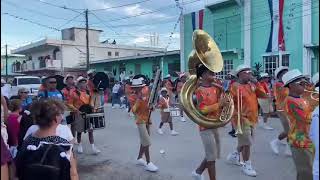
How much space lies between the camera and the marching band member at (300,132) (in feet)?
15.1

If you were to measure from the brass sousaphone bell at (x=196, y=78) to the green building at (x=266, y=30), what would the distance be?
10.4 meters

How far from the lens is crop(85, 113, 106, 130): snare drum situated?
335 inches

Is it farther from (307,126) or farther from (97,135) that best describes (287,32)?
(307,126)

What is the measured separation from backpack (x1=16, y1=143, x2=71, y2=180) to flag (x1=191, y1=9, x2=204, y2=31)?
69.2ft

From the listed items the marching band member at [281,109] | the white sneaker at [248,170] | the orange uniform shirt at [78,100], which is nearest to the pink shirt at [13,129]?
the orange uniform shirt at [78,100]

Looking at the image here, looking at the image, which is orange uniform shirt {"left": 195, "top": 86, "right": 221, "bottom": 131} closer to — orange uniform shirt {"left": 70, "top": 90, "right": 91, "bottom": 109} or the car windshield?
orange uniform shirt {"left": 70, "top": 90, "right": 91, "bottom": 109}

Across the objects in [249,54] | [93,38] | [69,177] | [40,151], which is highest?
[93,38]

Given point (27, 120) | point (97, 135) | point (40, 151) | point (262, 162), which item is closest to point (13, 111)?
point (27, 120)

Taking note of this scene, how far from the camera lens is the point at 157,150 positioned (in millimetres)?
8914

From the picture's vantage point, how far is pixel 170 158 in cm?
804

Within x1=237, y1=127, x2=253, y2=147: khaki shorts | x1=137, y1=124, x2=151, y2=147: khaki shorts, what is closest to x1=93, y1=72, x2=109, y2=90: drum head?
x1=137, y1=124, x2=151, y2=147: khaki shorts

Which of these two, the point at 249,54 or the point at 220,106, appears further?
the point at 249,54

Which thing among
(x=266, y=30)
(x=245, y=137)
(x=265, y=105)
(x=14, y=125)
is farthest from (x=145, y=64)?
(x=14, y=125)

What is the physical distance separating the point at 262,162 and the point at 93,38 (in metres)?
39.9
